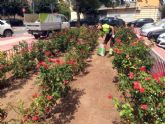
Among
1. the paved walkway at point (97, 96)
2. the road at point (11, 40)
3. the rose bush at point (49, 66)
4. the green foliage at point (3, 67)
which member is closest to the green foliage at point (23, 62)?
the rose bush at point (49, 66)

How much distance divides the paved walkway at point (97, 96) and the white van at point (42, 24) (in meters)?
13.7

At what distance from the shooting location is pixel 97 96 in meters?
8.87

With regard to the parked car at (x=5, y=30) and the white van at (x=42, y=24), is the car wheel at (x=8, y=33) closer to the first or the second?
the parked car at (x=5, y=30)

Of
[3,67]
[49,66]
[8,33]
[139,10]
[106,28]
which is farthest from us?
[139,10]

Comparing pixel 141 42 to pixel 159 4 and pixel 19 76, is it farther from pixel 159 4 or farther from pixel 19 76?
pixel 159 4

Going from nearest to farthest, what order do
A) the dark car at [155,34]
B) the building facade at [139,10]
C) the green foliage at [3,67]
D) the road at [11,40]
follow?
1. the green foliage at [3,67]
2. the road at [11,40]
3. the dark car at [155,34]
4. the building facade at [139,10]

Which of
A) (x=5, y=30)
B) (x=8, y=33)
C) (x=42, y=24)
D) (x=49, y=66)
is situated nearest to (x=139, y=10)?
(x=8, y=33)

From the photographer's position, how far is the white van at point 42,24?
83.0 feet

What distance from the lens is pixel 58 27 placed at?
2778cm

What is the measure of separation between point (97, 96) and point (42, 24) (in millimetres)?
17354

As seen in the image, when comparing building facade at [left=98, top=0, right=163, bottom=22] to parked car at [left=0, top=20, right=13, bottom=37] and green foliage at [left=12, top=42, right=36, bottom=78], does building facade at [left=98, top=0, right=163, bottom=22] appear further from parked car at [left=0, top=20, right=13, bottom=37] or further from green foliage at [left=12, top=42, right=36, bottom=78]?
green foliage at [left=12, top=42, right=36, bottom=78]

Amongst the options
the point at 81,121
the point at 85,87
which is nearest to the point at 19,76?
the point at 85,87

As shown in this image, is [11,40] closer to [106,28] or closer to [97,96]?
[106,28]

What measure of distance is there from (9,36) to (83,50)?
17.2 meters
